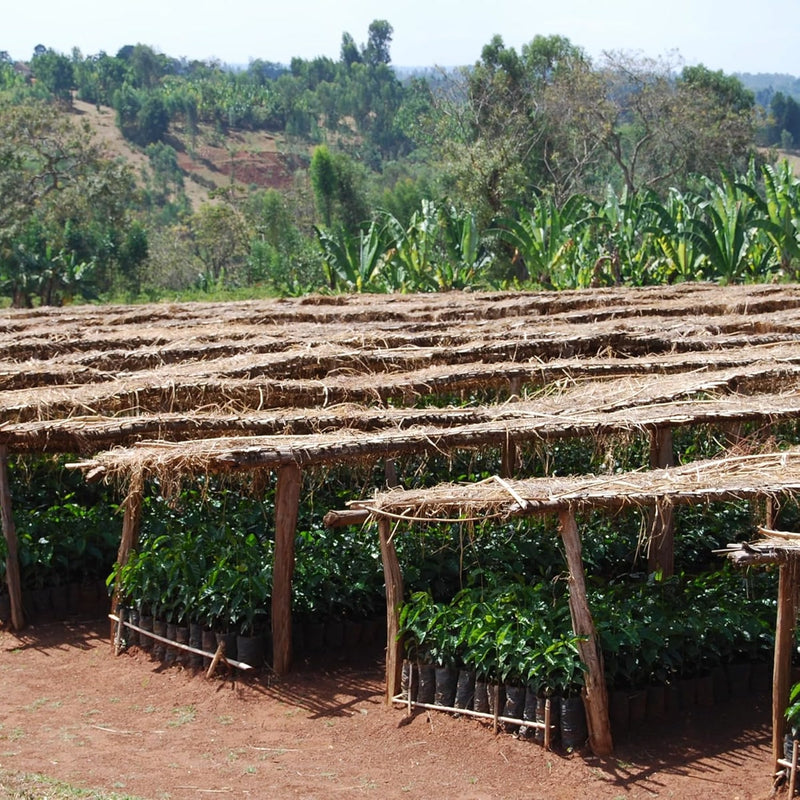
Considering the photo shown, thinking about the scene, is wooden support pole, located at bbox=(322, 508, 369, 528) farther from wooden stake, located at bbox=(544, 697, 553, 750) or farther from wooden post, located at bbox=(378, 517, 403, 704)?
wooden stake, located at bbox=(544, 697, 553, 750)

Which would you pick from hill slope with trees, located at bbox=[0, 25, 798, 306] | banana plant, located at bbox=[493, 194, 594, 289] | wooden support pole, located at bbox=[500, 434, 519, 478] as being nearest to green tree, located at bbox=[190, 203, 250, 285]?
hill slope with trees, located at bbox=[0, 25, 798, 306]

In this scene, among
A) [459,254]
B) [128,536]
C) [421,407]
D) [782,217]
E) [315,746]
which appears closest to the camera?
[315,746]

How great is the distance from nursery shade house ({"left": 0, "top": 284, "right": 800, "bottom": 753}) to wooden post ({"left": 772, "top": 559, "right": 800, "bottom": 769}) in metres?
0.01

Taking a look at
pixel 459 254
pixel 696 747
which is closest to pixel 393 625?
pixel 696 747

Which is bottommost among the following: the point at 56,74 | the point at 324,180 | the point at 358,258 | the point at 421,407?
the point at 421,407

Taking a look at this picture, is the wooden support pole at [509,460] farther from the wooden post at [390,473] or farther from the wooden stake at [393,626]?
the wooden stake at [393,626]

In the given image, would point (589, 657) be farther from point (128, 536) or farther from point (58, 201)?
point (58, 201)

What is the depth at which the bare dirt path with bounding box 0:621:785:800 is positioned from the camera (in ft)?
20.5

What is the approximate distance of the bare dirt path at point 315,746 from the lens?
6.25 m

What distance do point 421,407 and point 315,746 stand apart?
5489mm

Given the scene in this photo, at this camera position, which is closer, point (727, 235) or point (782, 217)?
point (782, 217)

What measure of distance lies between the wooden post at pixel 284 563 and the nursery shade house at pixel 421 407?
0.01 m

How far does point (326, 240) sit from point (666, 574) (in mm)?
19161

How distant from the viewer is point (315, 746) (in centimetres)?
695
